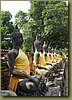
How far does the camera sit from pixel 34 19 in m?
2.44

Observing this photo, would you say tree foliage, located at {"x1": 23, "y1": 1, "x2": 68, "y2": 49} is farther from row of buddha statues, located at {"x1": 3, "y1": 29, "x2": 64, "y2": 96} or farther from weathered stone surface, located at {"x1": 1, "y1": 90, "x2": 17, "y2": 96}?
weathered stone surface, located at {"x1": 1, "y1": 90, "x2": 17, "y2": 96}

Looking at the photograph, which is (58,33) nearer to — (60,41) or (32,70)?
(60,41)

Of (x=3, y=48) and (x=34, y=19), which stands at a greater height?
(x=34, y=19)

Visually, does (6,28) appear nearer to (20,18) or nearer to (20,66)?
(20,18)

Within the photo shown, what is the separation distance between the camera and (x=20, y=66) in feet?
7.92

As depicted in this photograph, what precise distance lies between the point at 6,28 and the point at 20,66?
1.54 feet

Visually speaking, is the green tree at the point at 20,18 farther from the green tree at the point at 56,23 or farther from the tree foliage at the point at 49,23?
the green tree at the point at 56,23

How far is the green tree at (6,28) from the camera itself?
2.41 metres

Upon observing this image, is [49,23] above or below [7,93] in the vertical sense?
above

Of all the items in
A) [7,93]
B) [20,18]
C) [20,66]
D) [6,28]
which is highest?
[20,18]

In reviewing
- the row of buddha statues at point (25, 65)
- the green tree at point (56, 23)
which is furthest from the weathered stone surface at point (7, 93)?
the green tree at point (56, 23)

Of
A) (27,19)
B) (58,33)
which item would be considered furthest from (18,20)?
(58,33)

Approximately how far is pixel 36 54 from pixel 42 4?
0.58 metres

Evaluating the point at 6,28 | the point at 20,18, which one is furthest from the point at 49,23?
the point at 6,28
